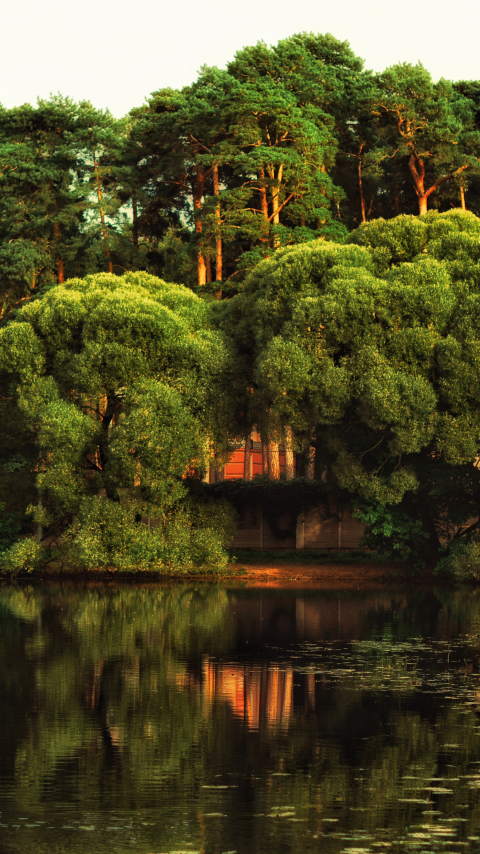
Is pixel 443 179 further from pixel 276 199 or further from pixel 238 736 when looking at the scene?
pixel 238 736

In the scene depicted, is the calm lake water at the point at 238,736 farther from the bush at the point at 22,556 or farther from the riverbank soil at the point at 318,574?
Answer: the riverbank soil at the point at 318,574

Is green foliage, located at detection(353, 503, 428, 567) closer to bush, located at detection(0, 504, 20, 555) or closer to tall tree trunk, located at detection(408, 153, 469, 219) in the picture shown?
bush, located at detection(0, 504, 20, 555)

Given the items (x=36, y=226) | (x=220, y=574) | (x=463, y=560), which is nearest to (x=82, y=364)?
(x=220, y=574)

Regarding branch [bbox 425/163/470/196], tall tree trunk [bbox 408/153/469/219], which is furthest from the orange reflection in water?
branch [bbox 425/163/470/196]

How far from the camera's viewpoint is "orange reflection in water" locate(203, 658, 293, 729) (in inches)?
520

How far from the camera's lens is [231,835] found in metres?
8.17

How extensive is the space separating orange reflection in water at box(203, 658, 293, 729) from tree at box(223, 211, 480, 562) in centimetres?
1609

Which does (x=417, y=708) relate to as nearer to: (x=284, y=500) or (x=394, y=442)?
(x=394, y=442)

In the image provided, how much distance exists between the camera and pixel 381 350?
33.0m

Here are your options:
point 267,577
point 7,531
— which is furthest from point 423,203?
point 7,531

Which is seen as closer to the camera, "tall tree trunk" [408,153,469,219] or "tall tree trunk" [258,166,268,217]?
"tall tree trunk" [258,166,268,217]

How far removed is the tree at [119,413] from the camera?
112 ft

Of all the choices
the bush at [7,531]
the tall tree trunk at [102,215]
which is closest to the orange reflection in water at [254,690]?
the bush at [7,531]

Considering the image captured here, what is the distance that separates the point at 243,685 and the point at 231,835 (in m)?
7.20
